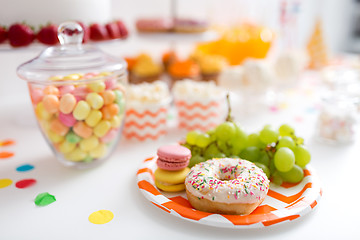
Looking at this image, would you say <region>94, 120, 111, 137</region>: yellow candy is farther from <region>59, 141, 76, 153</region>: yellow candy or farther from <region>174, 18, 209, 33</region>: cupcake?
<region>174, 18, 209, 33</region>: cupcake

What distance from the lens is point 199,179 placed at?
652 mm

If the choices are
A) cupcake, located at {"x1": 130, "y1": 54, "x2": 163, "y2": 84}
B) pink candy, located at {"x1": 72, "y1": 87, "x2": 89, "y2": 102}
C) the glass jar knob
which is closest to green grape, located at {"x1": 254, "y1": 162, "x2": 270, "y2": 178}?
pink candy, located at {"x1": 72, "y1": 87, "x2": 89, "y2": 102}

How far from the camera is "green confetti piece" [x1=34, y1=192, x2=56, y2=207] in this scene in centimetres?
71

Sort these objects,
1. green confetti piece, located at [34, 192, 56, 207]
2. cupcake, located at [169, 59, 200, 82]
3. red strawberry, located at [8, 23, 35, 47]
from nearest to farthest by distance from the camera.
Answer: green confetti piece, located at [34, 192, 56, 207], red strawberry, located at [8, 23, 35, 47], cupcake, located at [169, 59, 200, 82]

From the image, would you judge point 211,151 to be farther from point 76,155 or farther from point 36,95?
point 36,95

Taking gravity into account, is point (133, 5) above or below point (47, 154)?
above

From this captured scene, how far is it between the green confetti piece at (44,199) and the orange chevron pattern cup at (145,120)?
0.39 metres

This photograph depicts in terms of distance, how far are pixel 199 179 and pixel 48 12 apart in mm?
755

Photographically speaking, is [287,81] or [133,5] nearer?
[287,81]

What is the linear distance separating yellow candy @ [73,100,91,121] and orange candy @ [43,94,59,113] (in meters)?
0.05

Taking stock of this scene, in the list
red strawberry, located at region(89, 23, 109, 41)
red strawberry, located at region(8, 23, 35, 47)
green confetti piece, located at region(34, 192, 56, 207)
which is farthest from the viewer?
red strawberry, located at region(89, 23, 109, 41)

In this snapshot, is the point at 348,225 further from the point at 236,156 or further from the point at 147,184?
the point at 147,184

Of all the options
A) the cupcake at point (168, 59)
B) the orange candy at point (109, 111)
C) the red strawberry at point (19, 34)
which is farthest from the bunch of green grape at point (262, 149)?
the cupcake at point (168, 59)

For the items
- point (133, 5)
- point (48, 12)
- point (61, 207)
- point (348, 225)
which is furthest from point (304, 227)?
point (133, 5)
